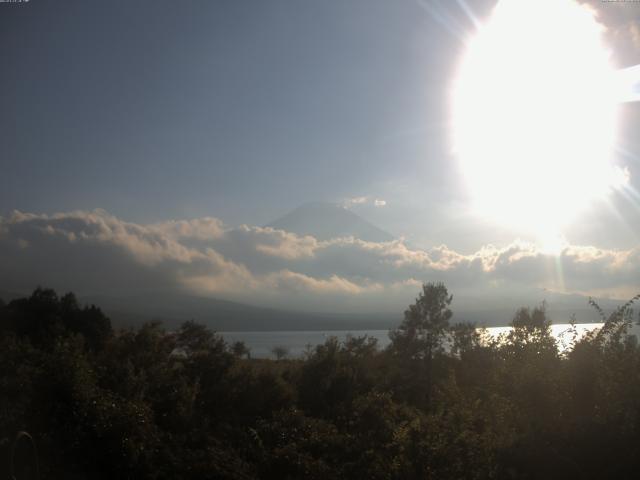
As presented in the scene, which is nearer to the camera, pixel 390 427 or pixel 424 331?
pixel 390 427

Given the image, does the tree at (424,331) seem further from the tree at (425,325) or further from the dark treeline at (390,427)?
the dark treeline at (390,427)

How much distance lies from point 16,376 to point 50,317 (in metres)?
40.2

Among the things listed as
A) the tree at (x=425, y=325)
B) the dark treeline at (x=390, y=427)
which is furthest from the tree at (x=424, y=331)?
the dark treeline at (x=390, y=427)

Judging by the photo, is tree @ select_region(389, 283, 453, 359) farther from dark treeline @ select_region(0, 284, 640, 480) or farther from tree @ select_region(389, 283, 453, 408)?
dark treeline @ select_region(0, 284, 640, 480)

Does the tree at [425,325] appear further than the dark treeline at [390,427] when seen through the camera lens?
Yes

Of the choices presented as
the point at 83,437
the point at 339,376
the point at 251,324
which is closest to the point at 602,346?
the point at 83,437

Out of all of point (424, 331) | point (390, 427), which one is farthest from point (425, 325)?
point (390, 427)

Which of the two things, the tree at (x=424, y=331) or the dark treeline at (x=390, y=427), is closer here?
the dark treeline at (x=390, y=427)

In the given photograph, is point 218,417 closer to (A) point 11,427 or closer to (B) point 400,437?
(A) point 11,427

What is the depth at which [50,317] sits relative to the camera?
165 ft

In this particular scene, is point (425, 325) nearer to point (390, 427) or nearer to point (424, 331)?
point (424, 331)

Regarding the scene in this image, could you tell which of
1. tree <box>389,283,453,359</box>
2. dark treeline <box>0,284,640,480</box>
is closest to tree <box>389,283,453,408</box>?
tree <box>389,283,453,359</box>

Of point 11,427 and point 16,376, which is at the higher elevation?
point 16,376

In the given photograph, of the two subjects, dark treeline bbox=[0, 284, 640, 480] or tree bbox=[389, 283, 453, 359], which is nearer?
dark treeline bbox=[0, 284, 640, 480]
